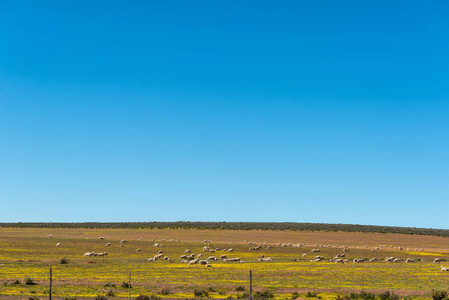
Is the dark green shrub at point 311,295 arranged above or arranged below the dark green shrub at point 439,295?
below

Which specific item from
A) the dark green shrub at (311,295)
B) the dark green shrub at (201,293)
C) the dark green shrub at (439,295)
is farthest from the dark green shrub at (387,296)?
the dark green shrub at (201,293)

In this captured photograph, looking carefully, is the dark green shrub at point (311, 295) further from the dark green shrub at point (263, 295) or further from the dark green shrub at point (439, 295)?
the dark green shrub at point (439, 295)

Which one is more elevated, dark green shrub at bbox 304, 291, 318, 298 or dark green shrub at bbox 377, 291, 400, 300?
dark green shrub at bbox 377, 291, 400, 300

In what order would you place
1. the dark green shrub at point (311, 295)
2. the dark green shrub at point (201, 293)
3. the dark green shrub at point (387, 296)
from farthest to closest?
the dark green shrub at point (311, 295)
the dark green shrub at point (201, 293)
the dark green shrub at point (387, 296)

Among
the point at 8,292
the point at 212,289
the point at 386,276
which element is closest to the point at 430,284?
the point at 386,276

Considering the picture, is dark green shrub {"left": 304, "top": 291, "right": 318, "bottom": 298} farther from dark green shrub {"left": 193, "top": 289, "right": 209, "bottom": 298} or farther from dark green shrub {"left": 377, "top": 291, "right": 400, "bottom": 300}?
dark green shrub {"left": 193, "top": 289, "right": 209, "bottom": 298}

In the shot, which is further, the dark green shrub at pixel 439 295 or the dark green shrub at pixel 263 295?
the dark green shrub at pixel 439 295

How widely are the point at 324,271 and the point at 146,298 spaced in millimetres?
25338

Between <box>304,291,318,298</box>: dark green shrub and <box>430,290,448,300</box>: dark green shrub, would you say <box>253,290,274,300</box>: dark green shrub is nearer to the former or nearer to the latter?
<box>304,291,318,298</box>: dark green shrub

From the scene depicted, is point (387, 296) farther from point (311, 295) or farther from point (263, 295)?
point (263, 295)

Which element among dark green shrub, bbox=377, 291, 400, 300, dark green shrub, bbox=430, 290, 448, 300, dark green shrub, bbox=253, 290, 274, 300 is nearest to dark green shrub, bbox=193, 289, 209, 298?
dark green shrub, bbox=253, 290, 274, 300

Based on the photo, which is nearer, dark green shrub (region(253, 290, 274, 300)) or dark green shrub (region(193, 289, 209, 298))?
dark green shrub (region(253, 290, 274, 300))

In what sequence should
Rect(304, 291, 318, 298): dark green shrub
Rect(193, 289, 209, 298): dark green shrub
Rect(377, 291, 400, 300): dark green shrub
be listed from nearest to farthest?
Rect(377, 291, 400, 300): dark green shrub, Rect(193, 289, 209, 298): dark green shrub, Rect(304, 291, 318, 298): dark green shrub

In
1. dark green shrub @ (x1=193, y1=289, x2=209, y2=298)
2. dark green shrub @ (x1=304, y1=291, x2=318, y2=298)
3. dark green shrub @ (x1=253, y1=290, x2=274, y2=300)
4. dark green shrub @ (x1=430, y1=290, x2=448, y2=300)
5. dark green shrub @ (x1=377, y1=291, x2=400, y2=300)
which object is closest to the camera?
dark green shrub @ (x1=253, y1=290, x2=274, y2=300)
